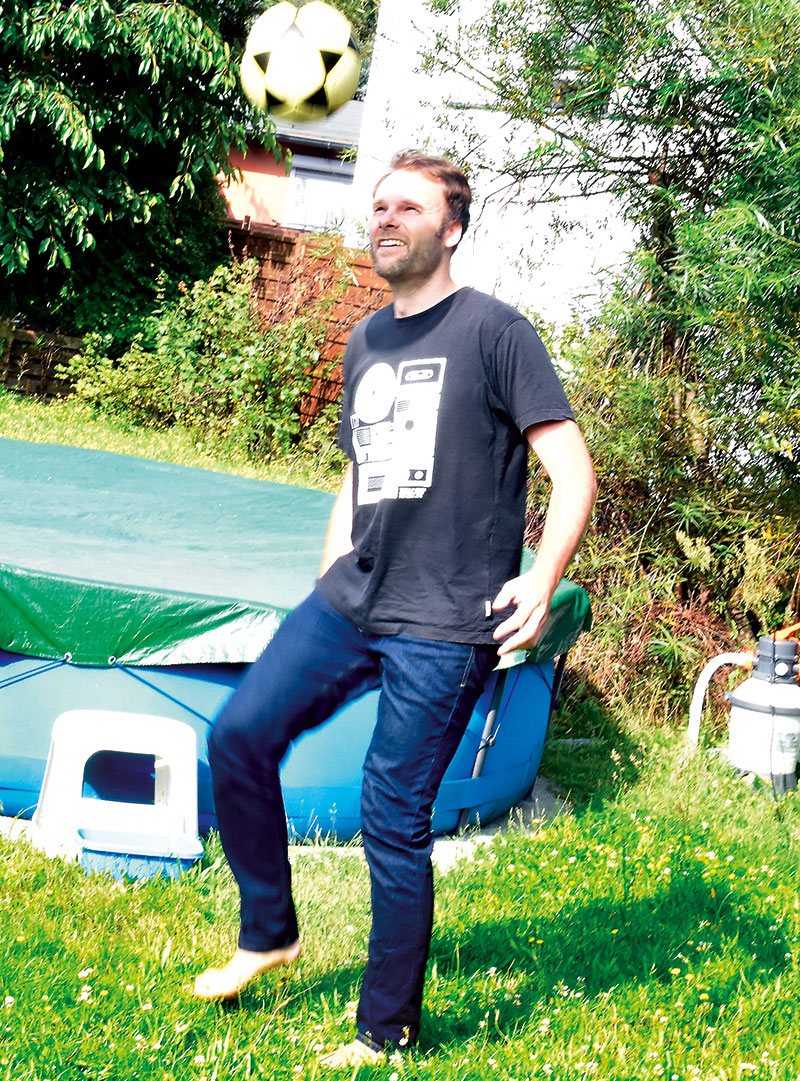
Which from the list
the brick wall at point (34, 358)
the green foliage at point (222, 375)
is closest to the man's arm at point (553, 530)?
the green foliage at point (222, 375)

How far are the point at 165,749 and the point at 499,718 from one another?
101cm

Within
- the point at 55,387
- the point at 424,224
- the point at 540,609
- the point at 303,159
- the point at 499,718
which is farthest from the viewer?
the point at 303,159

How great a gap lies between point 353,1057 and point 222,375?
21.3 feet

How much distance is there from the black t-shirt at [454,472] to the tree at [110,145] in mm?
7561

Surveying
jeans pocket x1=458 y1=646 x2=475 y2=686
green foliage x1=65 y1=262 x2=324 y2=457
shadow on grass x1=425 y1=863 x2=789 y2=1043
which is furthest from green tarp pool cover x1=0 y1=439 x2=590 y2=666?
green foliage x1=65 y1=262 x2=324 y2=457

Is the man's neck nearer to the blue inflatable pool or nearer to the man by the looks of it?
the man

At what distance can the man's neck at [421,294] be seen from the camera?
2033mm

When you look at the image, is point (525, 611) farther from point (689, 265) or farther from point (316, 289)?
point (316, 289)

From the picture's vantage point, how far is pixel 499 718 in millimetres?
3340

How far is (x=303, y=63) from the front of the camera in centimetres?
532

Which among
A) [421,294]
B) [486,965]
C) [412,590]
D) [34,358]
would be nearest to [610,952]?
[486,965]

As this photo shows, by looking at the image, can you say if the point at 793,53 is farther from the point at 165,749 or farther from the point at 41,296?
the point at 41,296

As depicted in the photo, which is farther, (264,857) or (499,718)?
(499,718)

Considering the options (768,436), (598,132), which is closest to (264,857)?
(768,436)
